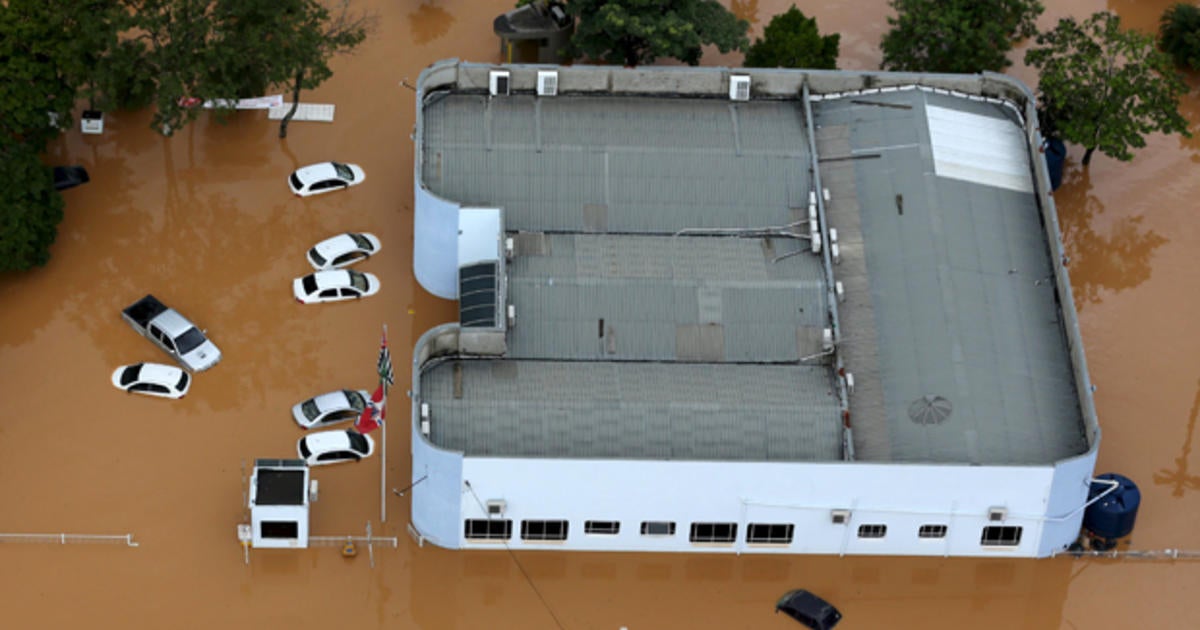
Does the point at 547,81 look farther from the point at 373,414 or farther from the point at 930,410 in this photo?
the point at 930,410

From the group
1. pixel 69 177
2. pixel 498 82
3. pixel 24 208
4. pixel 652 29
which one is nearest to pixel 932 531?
pixel 498 82

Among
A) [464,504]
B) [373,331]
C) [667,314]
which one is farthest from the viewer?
[373,331]

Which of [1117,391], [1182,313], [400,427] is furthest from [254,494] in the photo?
[1182,313]

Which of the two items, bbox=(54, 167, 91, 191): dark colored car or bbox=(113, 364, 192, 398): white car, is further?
bbox=(54, 167, 91, 191): dark colored car

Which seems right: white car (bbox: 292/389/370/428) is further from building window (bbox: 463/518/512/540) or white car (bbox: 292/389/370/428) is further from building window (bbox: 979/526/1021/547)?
building window (bbox: 979/526/1021/547)

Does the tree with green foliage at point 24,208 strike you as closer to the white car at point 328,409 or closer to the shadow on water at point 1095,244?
the white car at point 328,409

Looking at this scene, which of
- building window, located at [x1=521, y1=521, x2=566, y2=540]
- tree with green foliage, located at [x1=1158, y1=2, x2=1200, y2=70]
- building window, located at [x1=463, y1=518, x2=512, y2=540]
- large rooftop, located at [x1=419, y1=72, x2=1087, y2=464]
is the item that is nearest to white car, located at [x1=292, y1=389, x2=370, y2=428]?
large rooftop, located at [x1=419, y1=72, x2=1087, y2=464]

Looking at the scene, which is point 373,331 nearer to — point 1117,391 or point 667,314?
point 667,314
